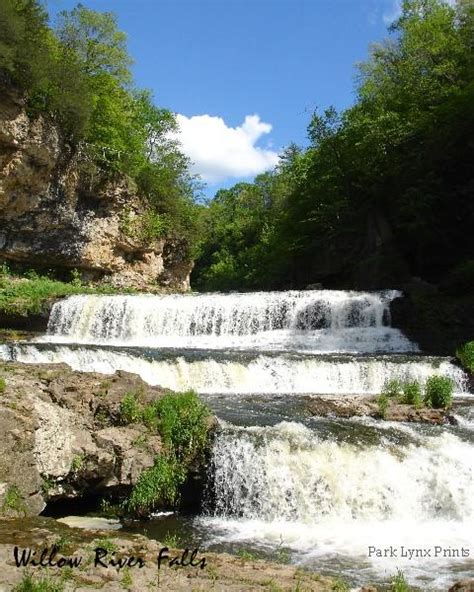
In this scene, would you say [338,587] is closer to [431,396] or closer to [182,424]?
[182,424]

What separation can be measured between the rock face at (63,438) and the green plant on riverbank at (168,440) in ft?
0.46

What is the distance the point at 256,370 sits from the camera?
14000 mm

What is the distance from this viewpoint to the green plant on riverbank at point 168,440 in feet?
25.6

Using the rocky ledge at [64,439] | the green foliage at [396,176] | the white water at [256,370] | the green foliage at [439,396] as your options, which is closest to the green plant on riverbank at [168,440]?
the rocky ledge at [64,439]

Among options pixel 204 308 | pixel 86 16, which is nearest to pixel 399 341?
pixel 204 308

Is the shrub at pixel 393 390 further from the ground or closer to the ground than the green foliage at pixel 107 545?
further from the ground

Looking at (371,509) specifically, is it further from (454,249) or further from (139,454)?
(454,249)

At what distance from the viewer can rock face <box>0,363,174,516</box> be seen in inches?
272

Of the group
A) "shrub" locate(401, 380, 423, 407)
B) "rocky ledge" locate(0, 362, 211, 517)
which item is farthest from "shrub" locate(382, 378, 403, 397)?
"rocky ledge" locate(0, 362, 211, 517)

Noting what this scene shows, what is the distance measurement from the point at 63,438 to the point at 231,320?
45.4 ft

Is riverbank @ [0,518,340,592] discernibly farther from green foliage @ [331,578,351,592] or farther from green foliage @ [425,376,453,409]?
green foliage @ [425,376,453,409]

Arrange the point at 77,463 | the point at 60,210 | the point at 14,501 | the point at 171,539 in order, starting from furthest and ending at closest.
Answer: the point at 60,210, the point at 77,463, the point at 171,539, the point at 14,501

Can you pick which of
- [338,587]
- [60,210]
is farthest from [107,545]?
[60,210]

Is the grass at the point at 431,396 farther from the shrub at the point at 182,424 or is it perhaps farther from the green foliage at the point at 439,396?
the shrub at the point at 182,424
